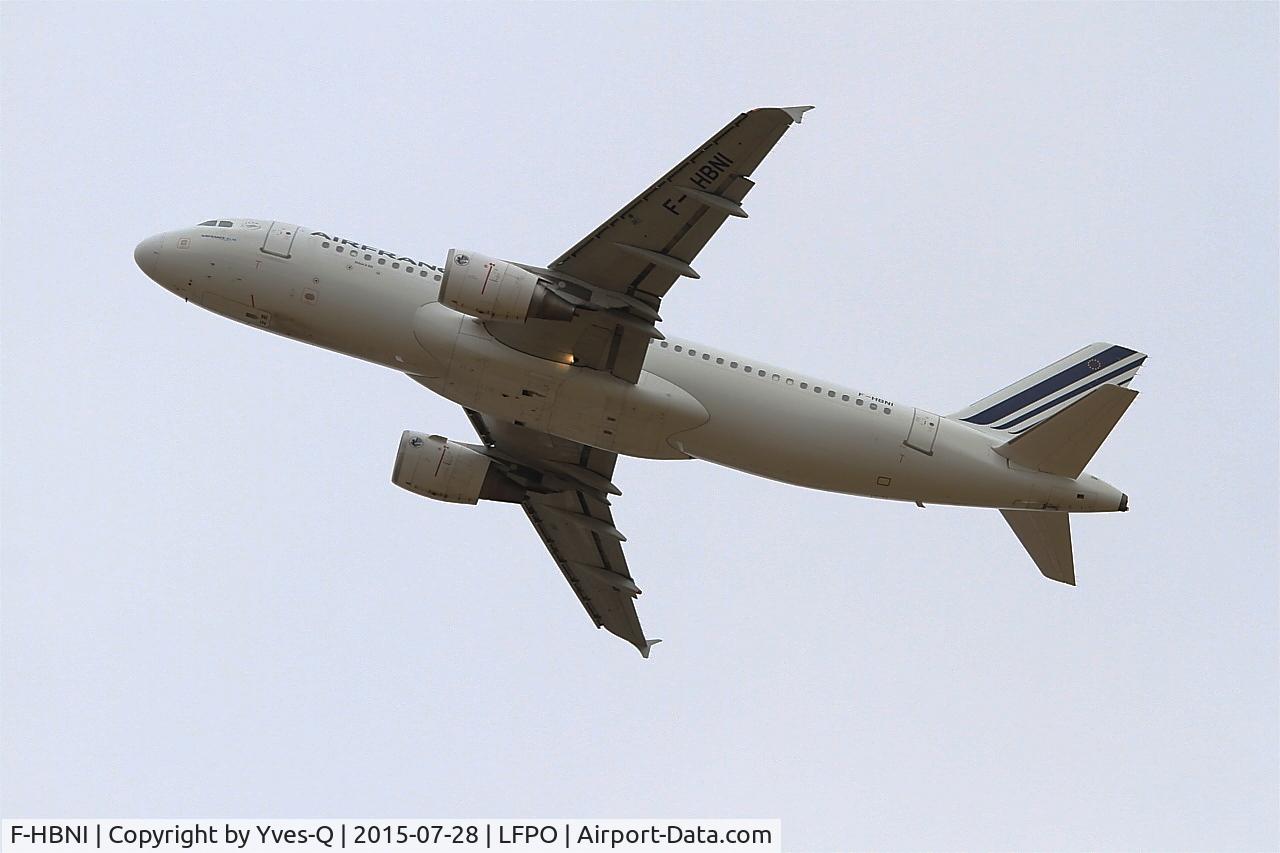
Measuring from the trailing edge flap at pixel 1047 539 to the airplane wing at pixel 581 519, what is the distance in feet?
38.2

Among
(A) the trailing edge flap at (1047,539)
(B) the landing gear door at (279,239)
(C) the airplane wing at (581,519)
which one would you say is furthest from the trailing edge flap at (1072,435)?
(B) the landing gear door at (279,239)

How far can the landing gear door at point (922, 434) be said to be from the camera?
3728cm

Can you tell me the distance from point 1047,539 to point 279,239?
2139 centimetres

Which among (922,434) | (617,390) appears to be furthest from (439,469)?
(922,434)

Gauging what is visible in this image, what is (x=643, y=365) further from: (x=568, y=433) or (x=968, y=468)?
(x=968, y=468)

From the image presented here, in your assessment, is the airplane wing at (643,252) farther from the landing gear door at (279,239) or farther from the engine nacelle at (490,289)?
the landing gear door at (279,239)

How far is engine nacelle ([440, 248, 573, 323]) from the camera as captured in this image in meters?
34.8

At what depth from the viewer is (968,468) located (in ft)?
122

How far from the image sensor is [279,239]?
122 feet

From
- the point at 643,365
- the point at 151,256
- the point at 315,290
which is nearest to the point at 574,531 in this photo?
the point at 643,365

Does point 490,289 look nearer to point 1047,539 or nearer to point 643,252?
point 643,252

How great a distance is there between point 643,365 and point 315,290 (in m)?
8.38

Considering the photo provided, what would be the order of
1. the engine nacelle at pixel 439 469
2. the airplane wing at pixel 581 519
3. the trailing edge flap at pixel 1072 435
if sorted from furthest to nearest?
1. the airplane wing at pixel 581 519
2. the engine nacelle at pixel 439 469
3. the trailing edge flap at pixel 1072 435

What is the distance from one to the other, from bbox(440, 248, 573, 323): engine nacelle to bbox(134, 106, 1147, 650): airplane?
4cm
